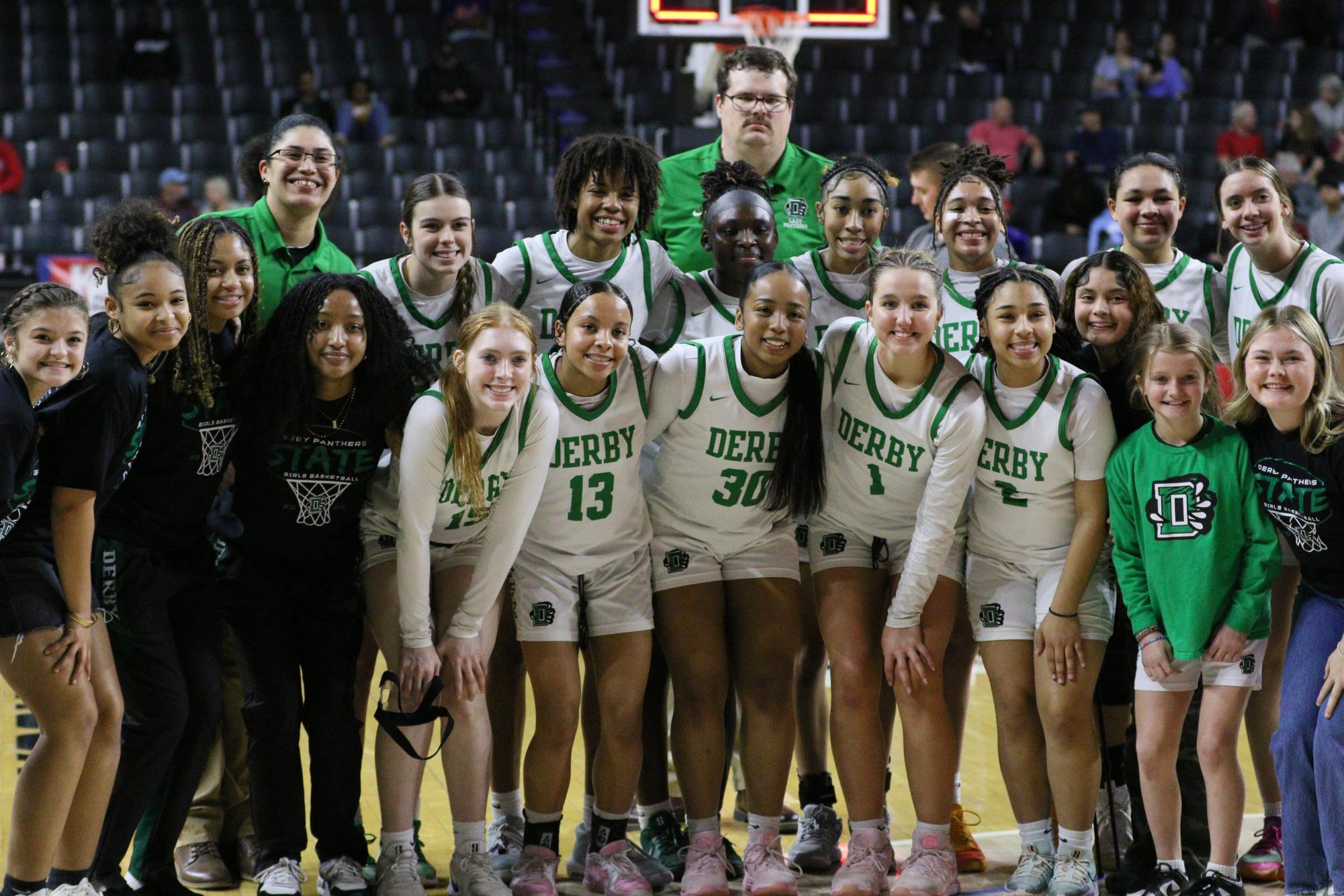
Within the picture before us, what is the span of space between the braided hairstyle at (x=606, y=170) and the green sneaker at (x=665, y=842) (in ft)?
5.77

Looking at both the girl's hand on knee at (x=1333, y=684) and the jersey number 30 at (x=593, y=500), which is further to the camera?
the jersey number 30 at (x=593, y=500)

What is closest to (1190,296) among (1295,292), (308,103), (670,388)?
(1295,292)

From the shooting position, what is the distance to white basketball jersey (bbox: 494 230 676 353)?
4.14 metres

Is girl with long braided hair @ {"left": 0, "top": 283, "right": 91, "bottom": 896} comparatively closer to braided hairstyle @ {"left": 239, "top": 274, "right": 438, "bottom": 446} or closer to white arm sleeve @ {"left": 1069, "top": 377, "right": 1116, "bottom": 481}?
braided hairstyle @ {"left": 239, "top": 274, "right": 438, "bottom": 446}

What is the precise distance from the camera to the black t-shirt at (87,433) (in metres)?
3.22

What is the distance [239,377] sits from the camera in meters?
3.68

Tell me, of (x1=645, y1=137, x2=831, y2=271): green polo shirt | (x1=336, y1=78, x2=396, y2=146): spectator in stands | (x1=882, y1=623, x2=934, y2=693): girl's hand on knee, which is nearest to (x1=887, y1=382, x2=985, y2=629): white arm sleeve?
(x1=882, y1=623, x2=934, y2=693): girl's hand on knee

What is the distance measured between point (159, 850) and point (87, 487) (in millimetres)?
1019

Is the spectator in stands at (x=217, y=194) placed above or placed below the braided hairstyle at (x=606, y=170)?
above

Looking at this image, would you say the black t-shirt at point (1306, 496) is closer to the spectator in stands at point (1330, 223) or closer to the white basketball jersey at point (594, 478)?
the white basketball jersey at point (594, 478)

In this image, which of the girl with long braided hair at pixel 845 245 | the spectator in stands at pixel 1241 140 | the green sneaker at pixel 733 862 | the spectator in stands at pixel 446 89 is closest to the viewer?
the green sneaker at pixel 733 862

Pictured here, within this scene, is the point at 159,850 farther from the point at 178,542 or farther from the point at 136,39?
the point at 136,39

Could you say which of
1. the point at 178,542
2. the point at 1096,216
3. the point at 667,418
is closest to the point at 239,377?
the point at 178,542

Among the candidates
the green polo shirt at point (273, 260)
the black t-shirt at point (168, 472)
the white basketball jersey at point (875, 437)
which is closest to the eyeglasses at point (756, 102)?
the white basketball jersey at point (875, 437)
